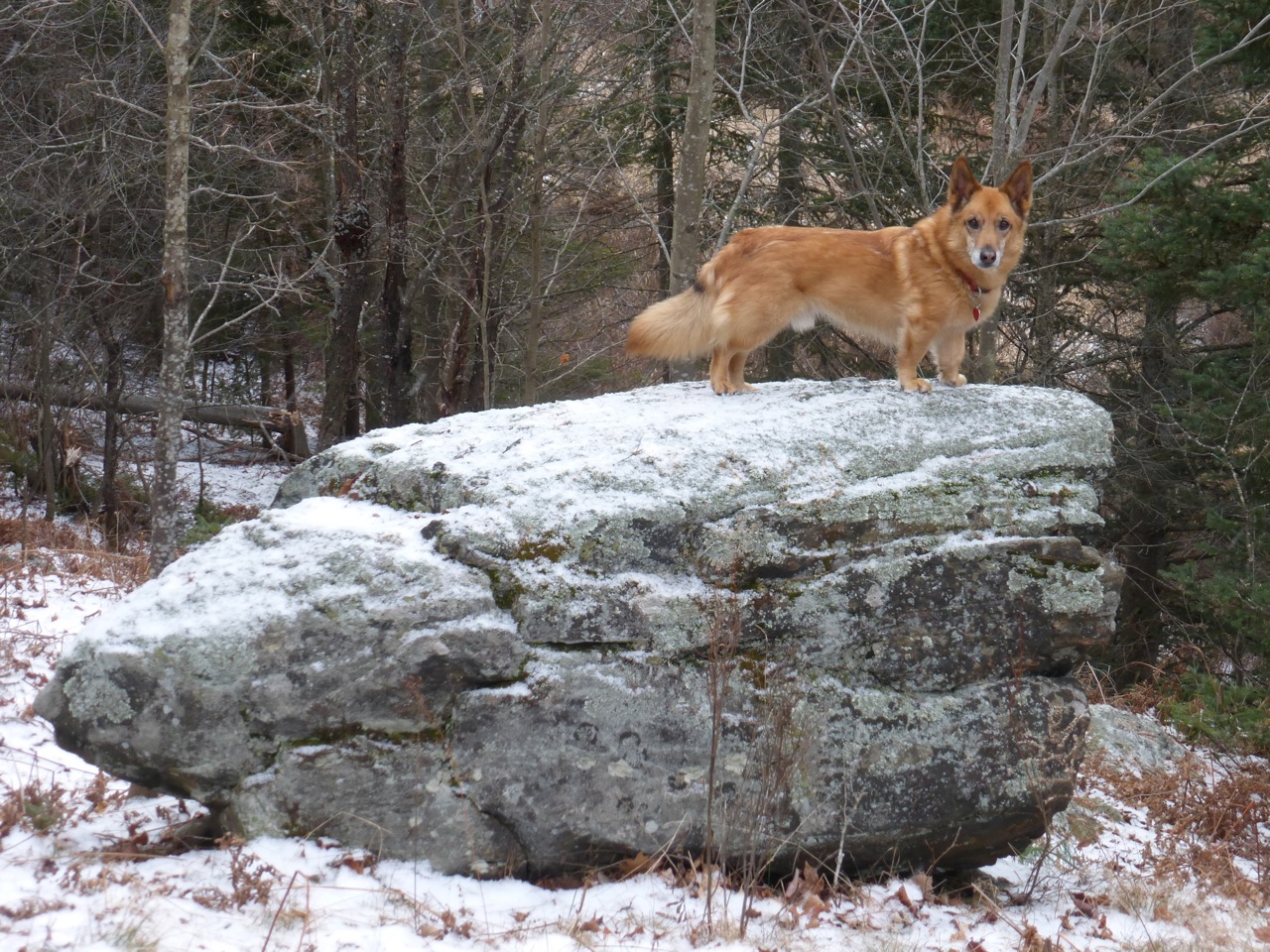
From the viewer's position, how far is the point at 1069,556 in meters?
5.07

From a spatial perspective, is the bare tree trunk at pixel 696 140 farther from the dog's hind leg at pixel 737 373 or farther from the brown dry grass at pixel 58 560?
the brown dry grass at pixel 58 560

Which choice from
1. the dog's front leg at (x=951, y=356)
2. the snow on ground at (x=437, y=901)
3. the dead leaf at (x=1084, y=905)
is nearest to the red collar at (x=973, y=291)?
the dog's front leg at (x=951, y=356)

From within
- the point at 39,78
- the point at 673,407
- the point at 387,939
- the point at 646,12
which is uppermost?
the point at 646,12

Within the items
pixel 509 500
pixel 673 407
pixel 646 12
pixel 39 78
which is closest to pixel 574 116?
pixel 646 12

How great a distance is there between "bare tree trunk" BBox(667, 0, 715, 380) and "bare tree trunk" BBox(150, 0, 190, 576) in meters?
4.56

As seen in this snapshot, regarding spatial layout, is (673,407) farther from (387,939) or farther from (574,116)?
(574,116)

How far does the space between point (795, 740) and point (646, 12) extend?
40.5ft

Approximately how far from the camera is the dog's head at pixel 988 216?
553 cm

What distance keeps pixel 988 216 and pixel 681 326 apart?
1.77 meters

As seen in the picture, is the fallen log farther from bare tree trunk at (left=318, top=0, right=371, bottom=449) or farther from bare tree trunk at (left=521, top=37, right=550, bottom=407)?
bare tree trunk at (left=521, top=37, right=550, bottom=407)

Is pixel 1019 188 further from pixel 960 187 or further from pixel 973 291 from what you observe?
pixel 973 291

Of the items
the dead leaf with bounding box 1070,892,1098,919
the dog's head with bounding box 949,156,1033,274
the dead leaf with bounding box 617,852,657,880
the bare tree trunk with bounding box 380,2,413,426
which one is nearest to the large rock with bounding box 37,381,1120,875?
the dead leaf with bounding box 617,852,657,880

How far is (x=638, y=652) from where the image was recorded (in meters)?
4.63

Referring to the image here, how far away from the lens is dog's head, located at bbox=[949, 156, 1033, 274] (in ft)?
18.1
